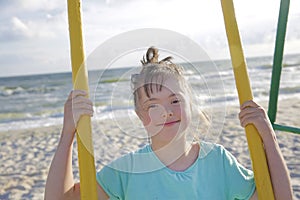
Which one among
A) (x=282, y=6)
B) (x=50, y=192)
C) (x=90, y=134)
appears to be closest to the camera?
(x=90, y=134)

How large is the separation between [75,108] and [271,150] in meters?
0.57

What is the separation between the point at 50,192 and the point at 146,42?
53cm

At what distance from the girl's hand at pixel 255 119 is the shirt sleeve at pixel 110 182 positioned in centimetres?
44

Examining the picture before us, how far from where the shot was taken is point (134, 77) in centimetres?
143

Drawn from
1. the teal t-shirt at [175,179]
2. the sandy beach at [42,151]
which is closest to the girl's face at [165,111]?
the teal t-shirt at [175,179]

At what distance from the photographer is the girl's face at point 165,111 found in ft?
4.44

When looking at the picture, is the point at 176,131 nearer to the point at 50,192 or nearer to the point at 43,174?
the point at 50,192

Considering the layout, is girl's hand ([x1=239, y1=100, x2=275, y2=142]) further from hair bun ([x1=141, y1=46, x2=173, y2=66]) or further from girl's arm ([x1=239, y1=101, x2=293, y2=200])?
hair bun ([x1=141, y1=46, x2=173, y2=66])

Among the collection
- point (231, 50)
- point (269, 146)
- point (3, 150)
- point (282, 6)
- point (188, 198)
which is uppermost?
point (3, 150)

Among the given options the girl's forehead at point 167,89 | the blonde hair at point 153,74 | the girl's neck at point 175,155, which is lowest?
the girl's neck at point 175,155

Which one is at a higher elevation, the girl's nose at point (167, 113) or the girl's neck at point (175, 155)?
the girl's nose at point (167, 113)

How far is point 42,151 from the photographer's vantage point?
5902 mm

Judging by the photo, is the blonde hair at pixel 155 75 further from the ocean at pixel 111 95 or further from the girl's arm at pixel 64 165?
the girl's arm at pixel 64 165

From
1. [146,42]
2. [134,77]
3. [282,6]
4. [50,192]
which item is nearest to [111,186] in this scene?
[50,192]
